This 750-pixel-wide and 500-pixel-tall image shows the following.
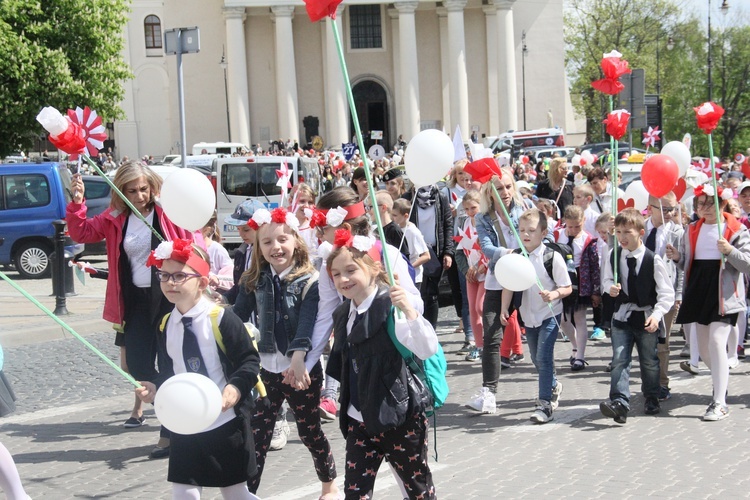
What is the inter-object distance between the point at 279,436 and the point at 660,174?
3.55 metres

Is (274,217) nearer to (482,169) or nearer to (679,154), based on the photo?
(482,169)

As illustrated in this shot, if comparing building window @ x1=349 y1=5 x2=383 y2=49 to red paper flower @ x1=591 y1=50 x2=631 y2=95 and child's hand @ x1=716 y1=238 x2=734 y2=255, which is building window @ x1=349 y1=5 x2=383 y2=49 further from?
child's hand @ x1=716 y1=238 x2=734 y2=255

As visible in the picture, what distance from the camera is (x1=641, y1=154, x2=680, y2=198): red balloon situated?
27.0 feet

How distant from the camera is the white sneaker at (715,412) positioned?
7719mm

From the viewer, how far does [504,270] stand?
6.96 meters

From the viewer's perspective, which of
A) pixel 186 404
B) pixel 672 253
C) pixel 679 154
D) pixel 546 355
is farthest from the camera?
pixel 672 253

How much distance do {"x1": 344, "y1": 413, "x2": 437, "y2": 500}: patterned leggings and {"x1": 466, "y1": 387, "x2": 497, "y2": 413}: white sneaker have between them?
320 centimetres

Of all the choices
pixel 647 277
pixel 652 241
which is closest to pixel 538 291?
pixel 647 277

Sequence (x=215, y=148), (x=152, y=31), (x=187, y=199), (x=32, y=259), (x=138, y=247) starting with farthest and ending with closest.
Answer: (x=152, y=31), (x=215, y=148), (x=32, y=259), (x=138, y=247), (x=187, y=199)

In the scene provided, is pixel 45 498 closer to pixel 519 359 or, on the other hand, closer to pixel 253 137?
pixel 519 359

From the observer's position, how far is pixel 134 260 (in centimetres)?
685

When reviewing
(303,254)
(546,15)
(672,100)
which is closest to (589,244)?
(303,254)

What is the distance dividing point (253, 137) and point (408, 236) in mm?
54748

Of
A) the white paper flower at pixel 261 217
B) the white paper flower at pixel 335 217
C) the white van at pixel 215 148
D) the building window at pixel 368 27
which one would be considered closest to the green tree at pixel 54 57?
the white van at pixel 215 148
